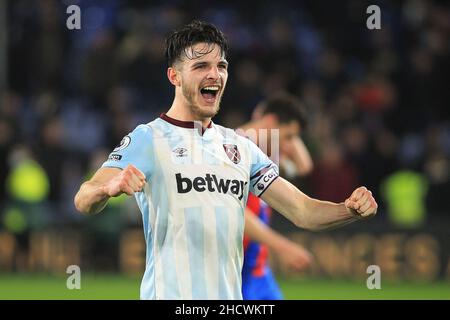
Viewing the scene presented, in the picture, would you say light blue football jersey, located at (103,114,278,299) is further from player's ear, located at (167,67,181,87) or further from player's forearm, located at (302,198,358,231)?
player's forearm, located at (302,198,358,231)

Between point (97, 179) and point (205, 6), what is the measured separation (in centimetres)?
1357

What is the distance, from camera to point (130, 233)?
15367 millimetres

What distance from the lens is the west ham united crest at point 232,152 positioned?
5840mm

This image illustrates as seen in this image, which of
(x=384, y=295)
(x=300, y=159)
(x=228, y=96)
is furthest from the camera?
(x=228, y=96)

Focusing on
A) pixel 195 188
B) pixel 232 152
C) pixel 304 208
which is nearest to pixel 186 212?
pixel 195 188

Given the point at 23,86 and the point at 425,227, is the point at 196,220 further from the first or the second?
the point at 23,86

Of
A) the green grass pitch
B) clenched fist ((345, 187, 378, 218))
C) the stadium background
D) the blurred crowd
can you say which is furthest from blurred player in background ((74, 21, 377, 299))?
the blurred crowd

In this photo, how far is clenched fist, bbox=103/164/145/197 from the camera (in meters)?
5.10

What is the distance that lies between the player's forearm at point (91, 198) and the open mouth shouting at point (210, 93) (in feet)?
2.57

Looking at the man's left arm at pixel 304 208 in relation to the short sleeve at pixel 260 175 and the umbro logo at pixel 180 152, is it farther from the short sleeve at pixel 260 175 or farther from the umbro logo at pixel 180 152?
the umbro logo at pixel 180 152

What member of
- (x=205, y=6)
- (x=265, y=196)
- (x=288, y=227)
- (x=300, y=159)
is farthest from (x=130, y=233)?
(x=265, y=196)

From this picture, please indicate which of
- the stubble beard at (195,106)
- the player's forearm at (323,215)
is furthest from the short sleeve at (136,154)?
the player's forearm at (323,215)

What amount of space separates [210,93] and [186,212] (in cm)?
66

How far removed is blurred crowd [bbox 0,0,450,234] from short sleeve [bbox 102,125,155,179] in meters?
9.86
